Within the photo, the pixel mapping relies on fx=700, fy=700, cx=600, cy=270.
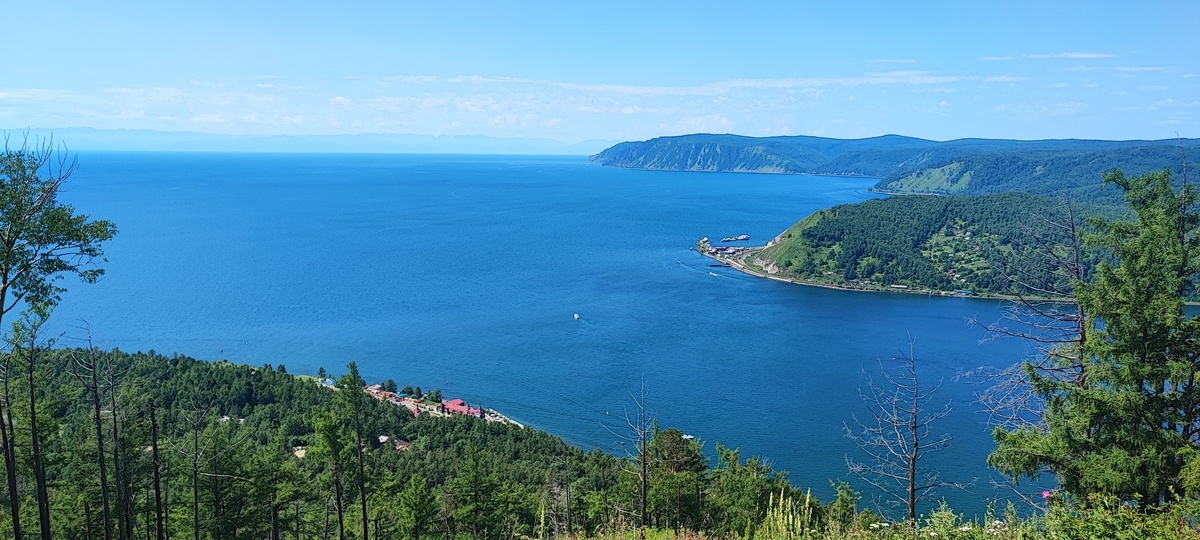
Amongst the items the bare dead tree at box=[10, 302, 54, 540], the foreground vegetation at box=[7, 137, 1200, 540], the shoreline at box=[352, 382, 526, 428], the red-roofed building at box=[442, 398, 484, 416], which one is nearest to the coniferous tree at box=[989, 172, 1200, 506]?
the foreground vegetation at box=[7, 137, 1200, 540]

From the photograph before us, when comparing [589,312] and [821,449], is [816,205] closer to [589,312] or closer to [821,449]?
[589,312]

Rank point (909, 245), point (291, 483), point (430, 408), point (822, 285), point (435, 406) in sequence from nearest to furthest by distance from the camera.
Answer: point (291, 483)
point (430, 408)
point (435, 406)
point (822, 285)
point (909, 245)

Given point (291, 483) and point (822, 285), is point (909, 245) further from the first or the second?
point (291, 483)

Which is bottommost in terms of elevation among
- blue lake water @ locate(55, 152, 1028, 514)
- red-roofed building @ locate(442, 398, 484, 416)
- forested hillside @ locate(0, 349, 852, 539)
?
red-roofed building @ locate(442, 398, 484, 416)

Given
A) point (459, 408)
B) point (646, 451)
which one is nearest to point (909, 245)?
point (459, 408)

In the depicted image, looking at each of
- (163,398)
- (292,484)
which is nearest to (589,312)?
(163,398)

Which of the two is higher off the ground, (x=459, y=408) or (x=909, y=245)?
(x=909, y=245)

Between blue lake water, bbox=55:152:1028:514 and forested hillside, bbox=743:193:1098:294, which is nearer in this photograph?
blue lake water, bbox=55:152:1028:514

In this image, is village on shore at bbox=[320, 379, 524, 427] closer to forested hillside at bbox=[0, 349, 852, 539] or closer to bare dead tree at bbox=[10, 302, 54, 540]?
forested hillside at bbox=[0, 349, 852, 539]
